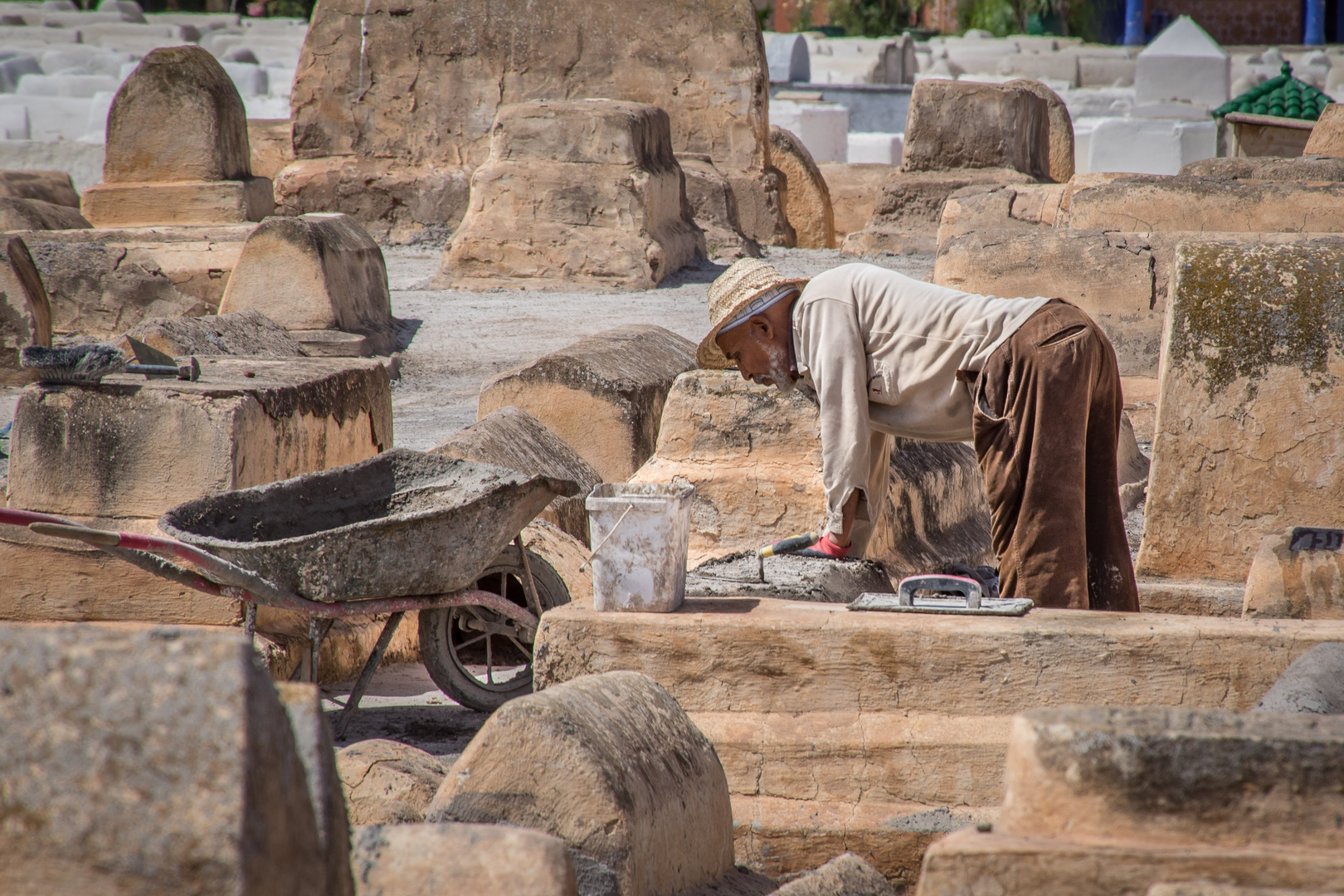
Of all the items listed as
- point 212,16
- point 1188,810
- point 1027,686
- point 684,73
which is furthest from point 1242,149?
point 212,16

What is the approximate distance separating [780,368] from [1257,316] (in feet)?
4.04

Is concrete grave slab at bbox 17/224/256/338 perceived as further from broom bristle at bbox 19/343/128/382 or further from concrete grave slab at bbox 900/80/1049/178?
concrete grave slab at bbox 900/80/1049/178

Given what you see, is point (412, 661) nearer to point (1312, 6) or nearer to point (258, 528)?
point (258, 528)

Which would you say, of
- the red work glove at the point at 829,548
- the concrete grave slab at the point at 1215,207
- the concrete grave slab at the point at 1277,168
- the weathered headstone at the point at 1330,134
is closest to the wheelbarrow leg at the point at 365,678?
the red work glove at the point at 829,548

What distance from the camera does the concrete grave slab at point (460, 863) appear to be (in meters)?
1.80

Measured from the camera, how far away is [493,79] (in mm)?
13180

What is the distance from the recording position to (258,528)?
363 cm

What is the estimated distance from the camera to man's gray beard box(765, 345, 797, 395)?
353 centimetres

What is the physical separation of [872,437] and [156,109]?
8873 mm

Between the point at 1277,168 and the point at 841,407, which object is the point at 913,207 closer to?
the point at 1277,168

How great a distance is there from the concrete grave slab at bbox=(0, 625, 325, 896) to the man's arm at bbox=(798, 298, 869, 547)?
7.00ft

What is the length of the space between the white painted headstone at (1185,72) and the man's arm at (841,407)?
63.6ft

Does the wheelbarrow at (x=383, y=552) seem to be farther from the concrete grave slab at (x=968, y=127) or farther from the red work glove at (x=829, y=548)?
the concrete grave slab at (x=968, y=127)

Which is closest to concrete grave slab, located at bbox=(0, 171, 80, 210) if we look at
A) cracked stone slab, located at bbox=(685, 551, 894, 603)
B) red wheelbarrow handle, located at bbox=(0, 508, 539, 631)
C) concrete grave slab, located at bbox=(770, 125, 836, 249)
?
concrete grave slab, located at bbox=(770, 125, 836, 249)
